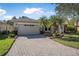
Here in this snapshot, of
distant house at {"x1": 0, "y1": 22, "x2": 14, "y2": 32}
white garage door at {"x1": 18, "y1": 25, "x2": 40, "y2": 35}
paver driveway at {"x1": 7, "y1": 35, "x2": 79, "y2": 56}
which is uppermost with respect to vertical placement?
distant house at {"x1": 0, "y1": 22, "x2": 14, "y2": 32}

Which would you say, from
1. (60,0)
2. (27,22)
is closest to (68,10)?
(60,0)

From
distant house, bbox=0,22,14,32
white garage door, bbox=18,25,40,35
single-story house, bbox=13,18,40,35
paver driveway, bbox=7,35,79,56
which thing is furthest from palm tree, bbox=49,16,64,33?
distant house, bbox=0,22,14,32

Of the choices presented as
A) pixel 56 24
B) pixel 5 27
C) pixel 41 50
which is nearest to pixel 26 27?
pixel 5 27

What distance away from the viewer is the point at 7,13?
53.4 ft

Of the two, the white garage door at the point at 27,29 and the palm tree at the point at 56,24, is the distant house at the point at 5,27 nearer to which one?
the white garage door at the point at 27,29

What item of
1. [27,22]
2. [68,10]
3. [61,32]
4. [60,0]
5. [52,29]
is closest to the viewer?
[60,0]

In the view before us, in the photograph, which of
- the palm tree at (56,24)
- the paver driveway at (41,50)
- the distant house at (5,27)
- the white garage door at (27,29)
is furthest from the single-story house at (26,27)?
the palm tree at (56,24)

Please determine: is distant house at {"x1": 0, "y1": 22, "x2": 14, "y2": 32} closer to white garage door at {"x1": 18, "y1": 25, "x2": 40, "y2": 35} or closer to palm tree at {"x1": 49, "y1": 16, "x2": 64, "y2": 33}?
white garage door at {"x1": 18, "y1": 25, "x2": 40, "y2": 35}

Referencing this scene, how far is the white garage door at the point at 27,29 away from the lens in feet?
63.5

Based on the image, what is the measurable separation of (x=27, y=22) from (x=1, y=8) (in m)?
7.11

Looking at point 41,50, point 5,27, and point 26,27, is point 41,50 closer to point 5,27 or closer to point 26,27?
point 5,27

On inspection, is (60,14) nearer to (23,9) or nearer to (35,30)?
(23,9)

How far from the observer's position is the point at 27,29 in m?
20.2

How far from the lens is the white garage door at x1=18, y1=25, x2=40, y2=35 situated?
19359mm
